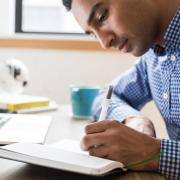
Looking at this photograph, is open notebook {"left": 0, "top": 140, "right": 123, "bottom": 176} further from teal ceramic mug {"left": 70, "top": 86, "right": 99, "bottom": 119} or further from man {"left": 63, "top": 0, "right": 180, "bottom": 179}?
teal ceramic mug {"left": 70, "top": 86, "right": 99, "bottom": 119}

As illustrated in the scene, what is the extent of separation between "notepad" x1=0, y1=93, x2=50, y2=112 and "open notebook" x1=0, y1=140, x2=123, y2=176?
65 cm

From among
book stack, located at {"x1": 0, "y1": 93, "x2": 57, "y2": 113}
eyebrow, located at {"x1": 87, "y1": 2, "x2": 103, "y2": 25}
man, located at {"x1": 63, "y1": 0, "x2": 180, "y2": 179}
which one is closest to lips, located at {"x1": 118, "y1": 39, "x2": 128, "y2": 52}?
man, located at {"x1": 63, "y1": 0, "x2": 180, "y2": 179}

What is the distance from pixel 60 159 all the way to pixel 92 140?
10 centimetres

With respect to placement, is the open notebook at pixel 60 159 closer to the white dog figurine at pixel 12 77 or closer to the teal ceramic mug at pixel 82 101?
the teal ceramic mug at pixel 82 101

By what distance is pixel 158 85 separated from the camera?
1332 mm

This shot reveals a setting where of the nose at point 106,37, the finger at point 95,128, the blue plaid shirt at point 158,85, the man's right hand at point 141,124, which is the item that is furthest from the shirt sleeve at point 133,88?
the finger at point 95,128

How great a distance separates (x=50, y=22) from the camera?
2.56m

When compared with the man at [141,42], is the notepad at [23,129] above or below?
below

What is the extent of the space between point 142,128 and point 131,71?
435 mm

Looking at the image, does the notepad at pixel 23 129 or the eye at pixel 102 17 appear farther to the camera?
the eye at pixel 102 17

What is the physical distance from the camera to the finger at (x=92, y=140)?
0.85 m

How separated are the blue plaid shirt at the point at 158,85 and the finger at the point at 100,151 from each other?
0.22 metres

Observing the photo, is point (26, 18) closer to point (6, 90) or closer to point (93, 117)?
point (6, 90)

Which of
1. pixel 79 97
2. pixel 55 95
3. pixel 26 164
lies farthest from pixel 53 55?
pixel 26 164
